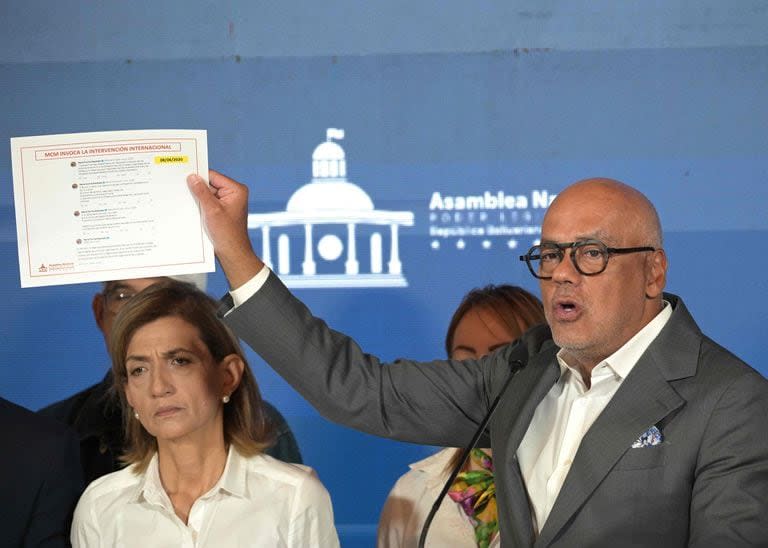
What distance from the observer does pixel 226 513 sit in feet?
9.60

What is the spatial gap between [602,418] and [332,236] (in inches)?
83.7

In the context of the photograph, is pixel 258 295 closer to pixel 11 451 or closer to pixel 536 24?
pixel 11 451

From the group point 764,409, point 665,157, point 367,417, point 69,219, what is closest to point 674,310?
point 764,409

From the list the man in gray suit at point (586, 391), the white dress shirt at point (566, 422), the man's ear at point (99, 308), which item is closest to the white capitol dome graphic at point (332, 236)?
the man's ear at point (99, 308)

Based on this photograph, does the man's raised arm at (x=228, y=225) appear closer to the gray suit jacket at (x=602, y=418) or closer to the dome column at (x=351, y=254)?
the gray suit jacket at (x=602, y=418)

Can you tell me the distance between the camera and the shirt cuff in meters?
2.49

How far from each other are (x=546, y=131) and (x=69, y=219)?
221 cm

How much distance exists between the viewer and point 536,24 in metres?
4.32

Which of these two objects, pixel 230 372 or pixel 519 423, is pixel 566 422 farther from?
pixel 230 372

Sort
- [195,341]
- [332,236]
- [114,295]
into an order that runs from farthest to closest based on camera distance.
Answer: [332,236] < [114,295] < [195,341]

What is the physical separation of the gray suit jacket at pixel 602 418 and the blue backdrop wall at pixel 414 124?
160cm

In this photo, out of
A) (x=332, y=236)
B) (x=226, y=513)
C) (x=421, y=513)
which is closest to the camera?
(x=226, y=513)

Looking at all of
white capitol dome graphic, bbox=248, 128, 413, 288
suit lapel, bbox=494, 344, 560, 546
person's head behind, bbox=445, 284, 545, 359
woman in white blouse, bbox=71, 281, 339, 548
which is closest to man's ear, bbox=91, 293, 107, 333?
white capitol dome graphic, bbox=248, 128, 413, 288

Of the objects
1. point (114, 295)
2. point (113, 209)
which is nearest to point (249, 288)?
point (113, 209)
